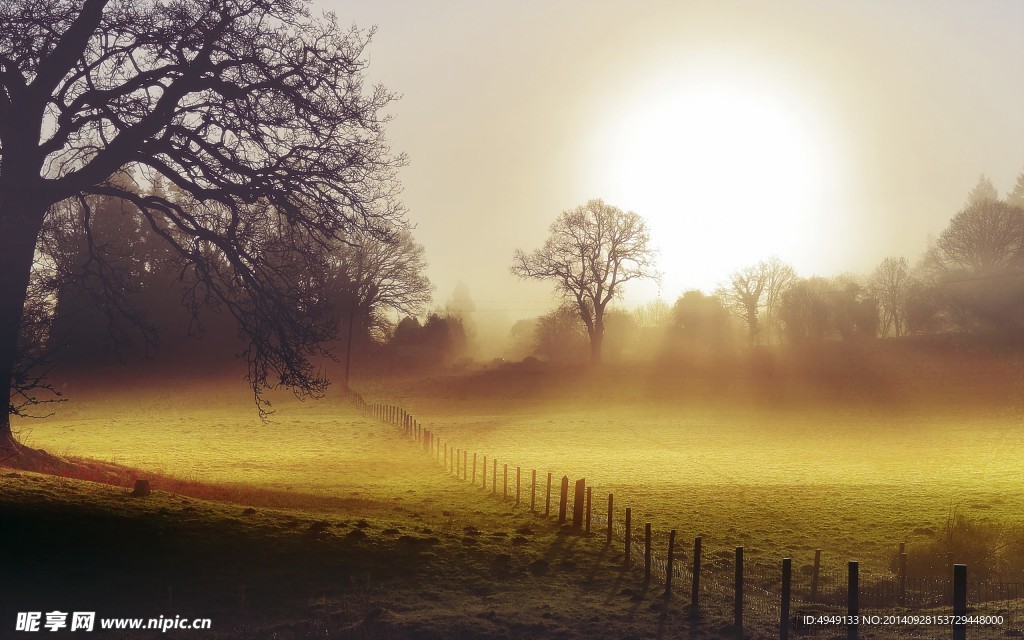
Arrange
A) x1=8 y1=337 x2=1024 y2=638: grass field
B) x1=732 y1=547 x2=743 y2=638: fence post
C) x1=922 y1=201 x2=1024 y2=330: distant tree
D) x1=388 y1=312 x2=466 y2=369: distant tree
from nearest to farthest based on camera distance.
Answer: x1=732 y1=547 x2=743 y2=638: fence post, x1=8 y1=337 x2=1024 y2=638: grass field, x1=922 y1=201 x2=1024 y2=330: distant tree, x1=388 y1=312 x2=466 y2=369: distant tree

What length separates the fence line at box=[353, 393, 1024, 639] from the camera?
10109 millimetres

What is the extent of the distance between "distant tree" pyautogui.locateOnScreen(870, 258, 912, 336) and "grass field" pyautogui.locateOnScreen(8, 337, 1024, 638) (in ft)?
91.0

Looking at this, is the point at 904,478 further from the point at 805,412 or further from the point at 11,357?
the point at 11,357

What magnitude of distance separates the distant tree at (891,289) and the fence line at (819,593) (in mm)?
81823

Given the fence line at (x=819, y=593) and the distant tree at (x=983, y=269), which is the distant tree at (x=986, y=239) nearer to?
the distant tree at (x=983, y=269)

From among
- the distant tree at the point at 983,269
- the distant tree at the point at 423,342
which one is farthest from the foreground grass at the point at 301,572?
the distant tree at the point at 423,342

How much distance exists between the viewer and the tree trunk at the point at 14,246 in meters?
16.2

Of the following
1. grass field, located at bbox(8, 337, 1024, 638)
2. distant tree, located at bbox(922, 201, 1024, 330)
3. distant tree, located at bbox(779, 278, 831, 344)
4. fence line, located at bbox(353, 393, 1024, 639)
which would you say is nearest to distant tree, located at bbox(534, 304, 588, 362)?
distant tree, located at bbox(779, 278, 831, 344)

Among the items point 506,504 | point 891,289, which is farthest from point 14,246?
point 891,289

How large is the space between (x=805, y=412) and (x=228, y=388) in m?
41.2

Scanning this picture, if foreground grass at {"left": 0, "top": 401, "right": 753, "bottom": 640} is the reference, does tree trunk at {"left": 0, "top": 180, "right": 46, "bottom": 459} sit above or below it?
above

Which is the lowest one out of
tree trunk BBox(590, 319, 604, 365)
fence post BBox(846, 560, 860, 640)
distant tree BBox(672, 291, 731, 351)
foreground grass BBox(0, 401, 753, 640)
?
foreground grass BBox(0, 401, 753, 640)

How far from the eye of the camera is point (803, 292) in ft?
299

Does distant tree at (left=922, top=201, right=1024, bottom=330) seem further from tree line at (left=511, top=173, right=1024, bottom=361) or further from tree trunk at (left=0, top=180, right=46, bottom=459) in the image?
tree trunk at (left=0, top=180, right=46, bottom=459)
